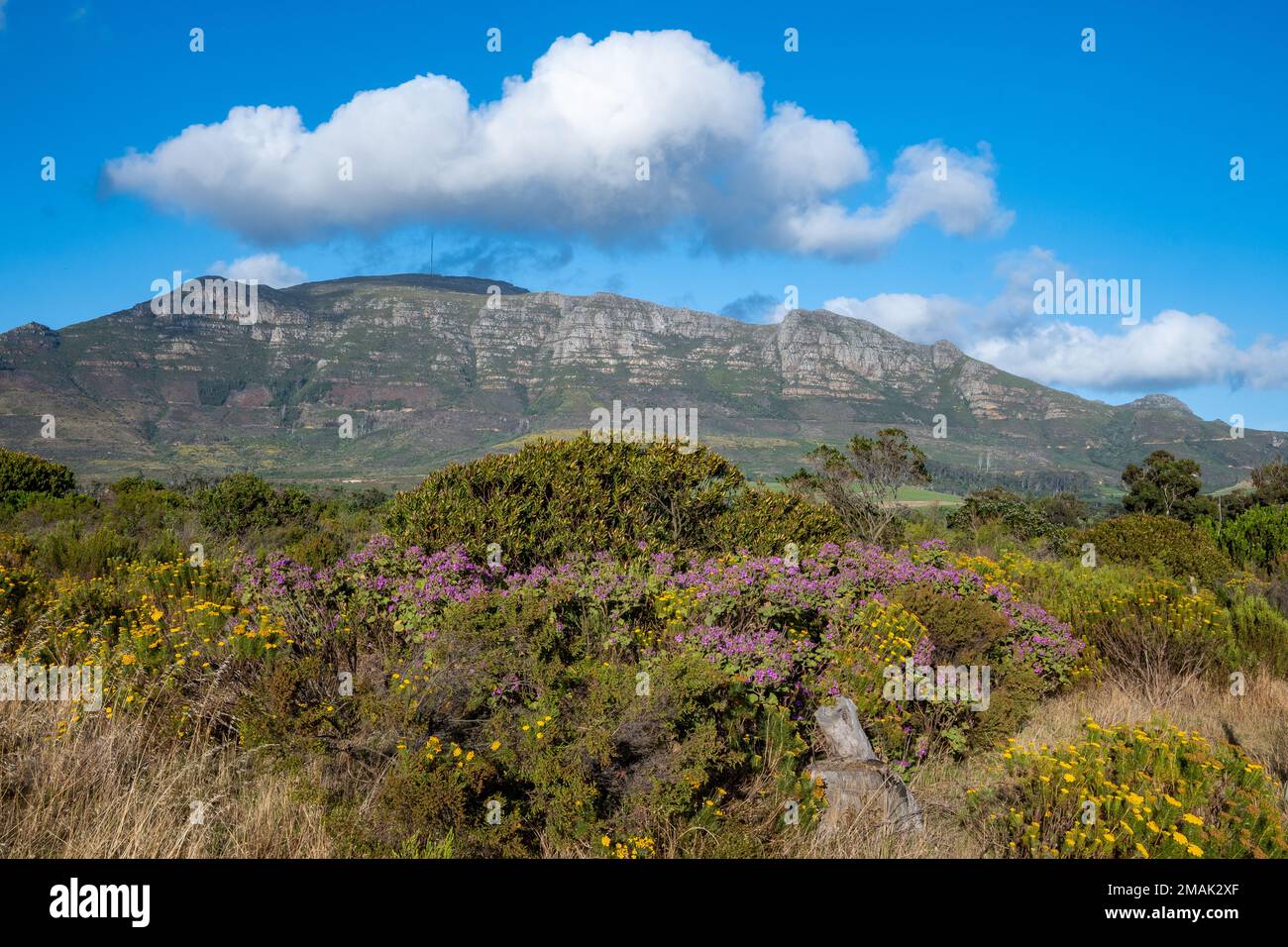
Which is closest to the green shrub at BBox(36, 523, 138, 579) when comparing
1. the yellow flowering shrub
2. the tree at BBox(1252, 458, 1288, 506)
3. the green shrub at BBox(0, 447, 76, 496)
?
the yellow flowering shrub

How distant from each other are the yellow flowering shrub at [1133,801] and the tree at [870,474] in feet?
39.5

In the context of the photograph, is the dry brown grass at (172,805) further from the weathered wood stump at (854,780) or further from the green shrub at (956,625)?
the green shrub at (956,625)

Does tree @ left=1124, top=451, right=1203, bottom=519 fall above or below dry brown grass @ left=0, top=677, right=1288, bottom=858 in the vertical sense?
above

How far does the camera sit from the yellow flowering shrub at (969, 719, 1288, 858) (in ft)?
11.9

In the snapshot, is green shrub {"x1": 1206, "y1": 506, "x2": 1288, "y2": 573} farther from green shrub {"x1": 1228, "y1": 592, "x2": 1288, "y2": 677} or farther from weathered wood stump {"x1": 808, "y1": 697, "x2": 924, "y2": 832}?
weathered wood stump {"x1": 808, "y1": 697, "x2": 924, "y2": 832}

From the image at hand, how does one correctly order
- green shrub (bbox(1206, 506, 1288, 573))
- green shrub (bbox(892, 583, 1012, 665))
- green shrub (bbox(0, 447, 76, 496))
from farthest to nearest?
green shrub (bbox(0, 447, 76, 496)) → green shrub (bbox(1206, 506, 1288, 573)) → green shrub (bbox(892, 583, 1012, 665))

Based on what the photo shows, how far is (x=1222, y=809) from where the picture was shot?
13.4 ft

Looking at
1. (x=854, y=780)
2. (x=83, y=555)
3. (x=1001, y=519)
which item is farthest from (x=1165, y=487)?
(x=83, y=555)

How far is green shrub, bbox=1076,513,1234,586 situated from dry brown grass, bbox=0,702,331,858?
11.7 metres

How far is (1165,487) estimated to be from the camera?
125ft

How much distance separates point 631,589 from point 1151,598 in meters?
5.34

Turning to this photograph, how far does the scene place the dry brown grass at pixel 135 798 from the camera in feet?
11.3

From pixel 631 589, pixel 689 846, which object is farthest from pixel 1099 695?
pixel 689 846
